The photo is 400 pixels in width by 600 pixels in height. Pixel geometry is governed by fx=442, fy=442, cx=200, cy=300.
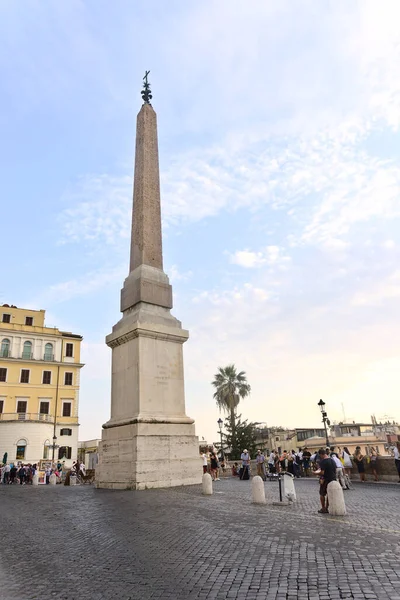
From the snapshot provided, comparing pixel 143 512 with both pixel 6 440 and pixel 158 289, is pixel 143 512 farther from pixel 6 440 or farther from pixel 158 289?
pixel 6 440

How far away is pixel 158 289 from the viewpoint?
16.1 meters

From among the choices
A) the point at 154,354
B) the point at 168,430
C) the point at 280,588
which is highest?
the point at 154,354

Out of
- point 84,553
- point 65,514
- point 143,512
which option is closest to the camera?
point 84,553

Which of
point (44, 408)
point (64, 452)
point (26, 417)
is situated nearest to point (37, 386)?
point (44, 408)

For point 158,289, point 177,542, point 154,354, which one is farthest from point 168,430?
point 177,542

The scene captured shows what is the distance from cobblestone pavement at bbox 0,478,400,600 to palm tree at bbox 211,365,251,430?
3667cm

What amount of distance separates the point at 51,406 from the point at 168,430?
38451 mm

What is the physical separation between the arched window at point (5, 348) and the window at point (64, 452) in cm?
1156

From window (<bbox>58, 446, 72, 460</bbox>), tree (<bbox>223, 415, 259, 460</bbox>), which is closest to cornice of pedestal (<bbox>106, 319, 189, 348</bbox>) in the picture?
tree (<bbox>223, 415, 259, 460</bbox>)

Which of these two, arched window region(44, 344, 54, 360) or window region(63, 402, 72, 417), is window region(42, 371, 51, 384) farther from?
window region(63, 402, 72, 417)

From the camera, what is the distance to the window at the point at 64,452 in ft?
151

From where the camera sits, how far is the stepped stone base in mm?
12883

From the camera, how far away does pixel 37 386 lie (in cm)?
4816

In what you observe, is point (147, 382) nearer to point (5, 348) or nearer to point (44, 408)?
point (44, 408)
